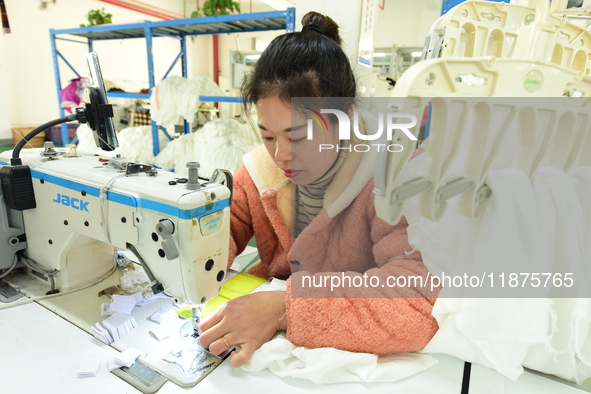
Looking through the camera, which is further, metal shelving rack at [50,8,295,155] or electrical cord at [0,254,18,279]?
metal shelving rack at [50,8,295,155]

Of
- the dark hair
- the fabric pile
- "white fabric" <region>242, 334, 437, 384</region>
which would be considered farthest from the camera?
the fabric pile

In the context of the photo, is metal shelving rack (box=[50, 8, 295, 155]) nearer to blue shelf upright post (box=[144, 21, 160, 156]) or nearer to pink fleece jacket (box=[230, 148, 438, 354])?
blue shelf upright post (box=[144, 21, 160, 156])

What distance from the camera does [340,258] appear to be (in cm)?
87

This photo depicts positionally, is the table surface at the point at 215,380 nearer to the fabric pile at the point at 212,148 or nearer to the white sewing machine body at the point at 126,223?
the white sewing machine body at the point at 126,223

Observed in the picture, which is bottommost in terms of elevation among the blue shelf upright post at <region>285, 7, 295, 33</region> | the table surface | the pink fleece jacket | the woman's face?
the table surface

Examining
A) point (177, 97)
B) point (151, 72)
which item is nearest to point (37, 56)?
point (151, 72)

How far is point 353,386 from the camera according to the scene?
570 millimetres

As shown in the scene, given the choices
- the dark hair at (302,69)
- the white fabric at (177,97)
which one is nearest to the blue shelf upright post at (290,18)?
the white fabric at (177,97)

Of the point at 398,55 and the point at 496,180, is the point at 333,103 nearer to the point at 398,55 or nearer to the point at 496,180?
the point at 496,180

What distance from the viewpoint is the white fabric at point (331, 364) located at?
22.4 inches

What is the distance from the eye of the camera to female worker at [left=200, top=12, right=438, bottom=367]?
0.59 metres

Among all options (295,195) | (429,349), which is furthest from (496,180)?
(295,195)

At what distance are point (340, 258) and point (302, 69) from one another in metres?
0.46

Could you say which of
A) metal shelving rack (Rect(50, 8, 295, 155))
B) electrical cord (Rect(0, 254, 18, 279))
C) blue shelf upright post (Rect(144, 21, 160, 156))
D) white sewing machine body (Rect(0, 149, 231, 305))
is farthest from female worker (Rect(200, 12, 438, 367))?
blue shelf upright post (Rect(144, 21, 160, 156))
